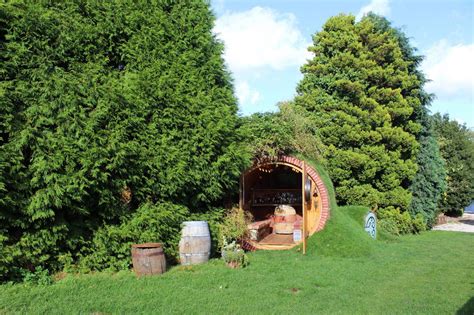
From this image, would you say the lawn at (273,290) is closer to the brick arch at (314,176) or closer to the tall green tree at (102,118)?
the tall green tree at (102,118)

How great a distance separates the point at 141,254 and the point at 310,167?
5.89 metres

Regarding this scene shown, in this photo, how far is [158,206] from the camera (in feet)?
29.0

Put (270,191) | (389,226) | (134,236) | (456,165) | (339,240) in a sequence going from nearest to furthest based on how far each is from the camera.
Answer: (134,236)
(339,240)
(270,191)
(389,226)
(456,165)

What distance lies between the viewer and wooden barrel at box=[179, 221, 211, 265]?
8.85 m

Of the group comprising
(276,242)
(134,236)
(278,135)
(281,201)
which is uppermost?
(278,135)

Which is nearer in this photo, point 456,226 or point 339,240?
point 339,240

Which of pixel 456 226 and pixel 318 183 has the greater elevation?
pixel 318 183

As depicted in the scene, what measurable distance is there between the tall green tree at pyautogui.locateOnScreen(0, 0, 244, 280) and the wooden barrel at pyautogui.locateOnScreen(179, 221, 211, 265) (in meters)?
0.78

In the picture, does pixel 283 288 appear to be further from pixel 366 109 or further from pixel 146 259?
pixel 366 109

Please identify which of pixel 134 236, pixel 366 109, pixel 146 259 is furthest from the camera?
pixel 366 109

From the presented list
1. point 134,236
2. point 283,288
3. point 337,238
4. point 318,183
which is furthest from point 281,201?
point 283,288

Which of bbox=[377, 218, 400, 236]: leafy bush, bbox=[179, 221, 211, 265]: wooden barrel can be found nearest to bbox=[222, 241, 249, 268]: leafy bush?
bbox=[179, 221, 211, 265]: wooden barrel

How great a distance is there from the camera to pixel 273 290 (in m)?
7.17

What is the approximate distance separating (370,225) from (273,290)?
723 cm
